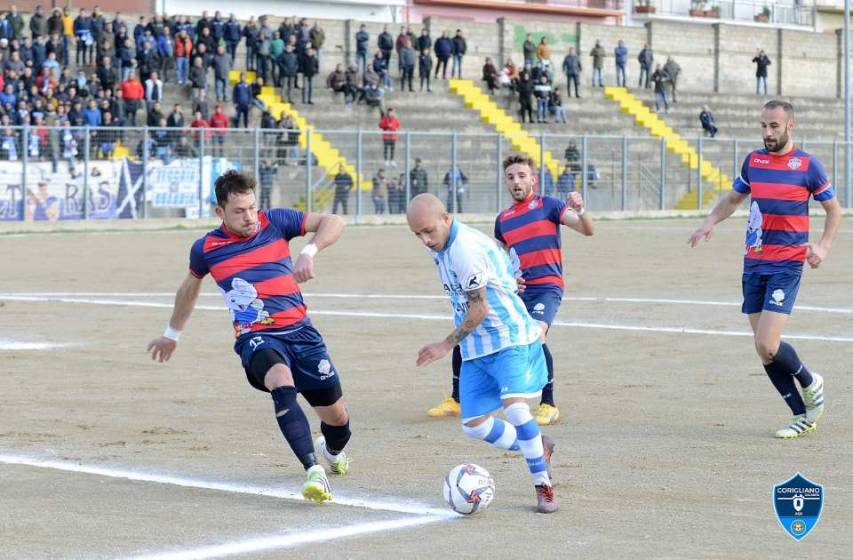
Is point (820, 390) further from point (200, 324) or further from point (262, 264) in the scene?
point (200, 324)

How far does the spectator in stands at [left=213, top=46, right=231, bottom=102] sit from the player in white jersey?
114ft

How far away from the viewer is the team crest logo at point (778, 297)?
11.0 meters

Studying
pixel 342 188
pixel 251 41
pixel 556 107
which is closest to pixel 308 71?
pixel 251 41

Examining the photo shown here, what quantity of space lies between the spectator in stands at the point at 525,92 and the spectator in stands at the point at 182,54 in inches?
464

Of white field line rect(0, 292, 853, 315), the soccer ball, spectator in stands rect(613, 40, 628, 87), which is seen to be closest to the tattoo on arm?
the soccer ball

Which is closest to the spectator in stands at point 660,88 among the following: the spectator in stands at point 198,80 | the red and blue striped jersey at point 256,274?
the spectator in stands at point 198,80

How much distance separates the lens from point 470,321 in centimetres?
837

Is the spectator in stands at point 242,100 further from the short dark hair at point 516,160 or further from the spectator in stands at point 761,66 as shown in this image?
the short dark hair at point 516,160

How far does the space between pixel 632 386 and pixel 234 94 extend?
98.0 feet

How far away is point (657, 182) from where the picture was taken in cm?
4841

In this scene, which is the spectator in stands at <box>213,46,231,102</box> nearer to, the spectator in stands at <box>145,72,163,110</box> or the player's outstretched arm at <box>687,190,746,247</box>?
the spectator in stands at <box>145,72,163,110</box>

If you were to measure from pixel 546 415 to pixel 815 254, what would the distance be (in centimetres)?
Answer: 216

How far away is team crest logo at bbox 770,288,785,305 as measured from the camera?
11016 mm

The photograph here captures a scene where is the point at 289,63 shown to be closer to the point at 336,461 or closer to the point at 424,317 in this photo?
the point at 424,317
